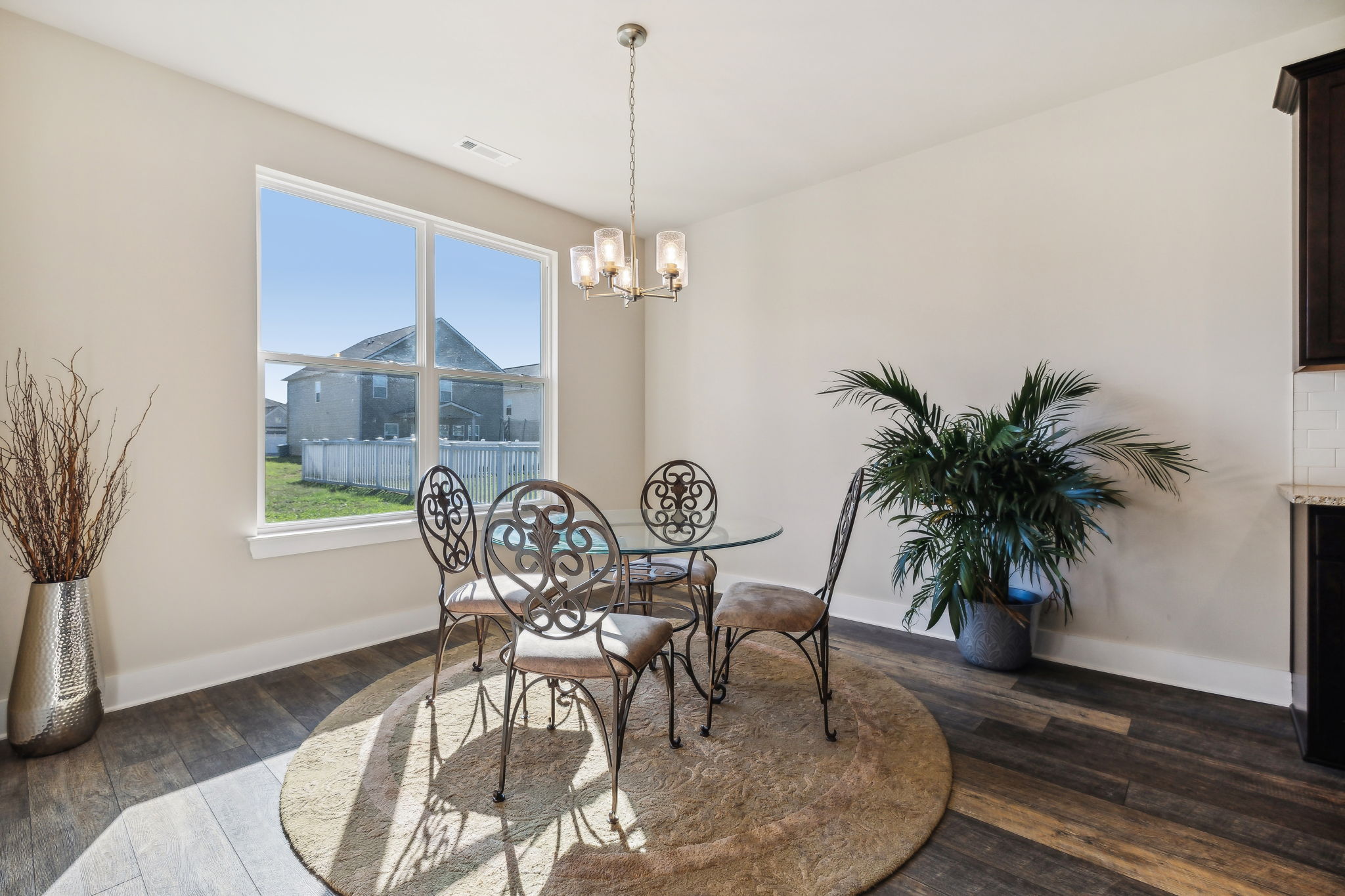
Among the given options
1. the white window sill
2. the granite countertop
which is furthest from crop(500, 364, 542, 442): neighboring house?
the granite countertop

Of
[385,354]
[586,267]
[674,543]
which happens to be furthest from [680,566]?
[385,354]

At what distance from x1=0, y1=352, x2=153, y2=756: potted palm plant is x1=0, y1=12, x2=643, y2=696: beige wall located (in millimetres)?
133

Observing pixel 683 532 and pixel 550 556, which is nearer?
pixel 550 556

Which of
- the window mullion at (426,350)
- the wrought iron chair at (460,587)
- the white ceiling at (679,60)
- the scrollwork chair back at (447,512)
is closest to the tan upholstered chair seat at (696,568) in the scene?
the wrought iron chair at (460,587)

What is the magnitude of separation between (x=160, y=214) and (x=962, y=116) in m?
3.90

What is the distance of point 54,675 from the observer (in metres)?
2.21

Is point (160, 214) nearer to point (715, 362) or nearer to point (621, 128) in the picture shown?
point (621, 128)

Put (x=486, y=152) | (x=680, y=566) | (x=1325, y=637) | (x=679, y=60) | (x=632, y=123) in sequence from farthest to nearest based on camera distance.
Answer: (x=486, y=152), (x=632, y=123), (x=680, y=566), (x=679, y=60), (x=1325, y=637)

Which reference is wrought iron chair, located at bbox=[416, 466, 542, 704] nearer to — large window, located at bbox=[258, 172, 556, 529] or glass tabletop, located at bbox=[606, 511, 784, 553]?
glass tabletop, located at bbox=[606, 511, 784, 553]

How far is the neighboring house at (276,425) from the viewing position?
10.2ft

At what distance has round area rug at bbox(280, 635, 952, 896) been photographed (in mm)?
1607

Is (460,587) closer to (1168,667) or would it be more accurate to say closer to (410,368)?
(410,368)

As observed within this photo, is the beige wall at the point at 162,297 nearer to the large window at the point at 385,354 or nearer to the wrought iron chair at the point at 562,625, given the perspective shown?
the large window at the point at 385,354

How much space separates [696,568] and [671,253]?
4.99 ft
